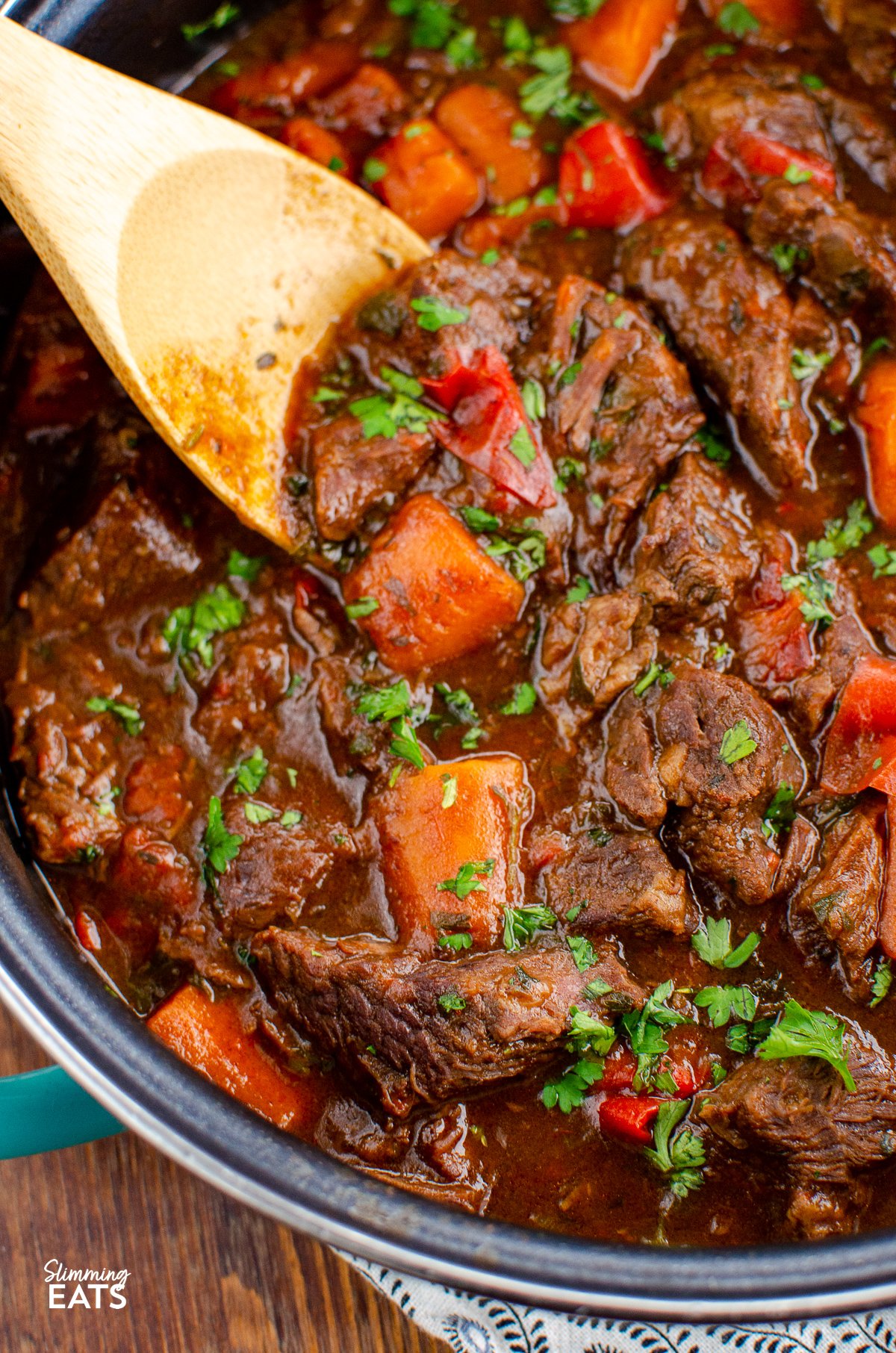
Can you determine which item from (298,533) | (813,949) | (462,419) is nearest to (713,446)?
(462,419)

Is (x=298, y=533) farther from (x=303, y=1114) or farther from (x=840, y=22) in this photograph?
(x=840, y=22)

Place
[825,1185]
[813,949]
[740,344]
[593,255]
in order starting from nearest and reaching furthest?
[825,1185] → [813,949] → [740,344] → [593,255]

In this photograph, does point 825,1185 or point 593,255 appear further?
point 593,255

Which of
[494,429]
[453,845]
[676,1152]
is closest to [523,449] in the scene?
[494,429]

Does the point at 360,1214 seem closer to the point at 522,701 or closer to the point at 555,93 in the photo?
the point at 522,701

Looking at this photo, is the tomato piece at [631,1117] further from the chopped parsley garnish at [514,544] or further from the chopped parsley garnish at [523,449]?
the chopped parsley garnish at [523,449]

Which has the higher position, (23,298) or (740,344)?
(23,298)

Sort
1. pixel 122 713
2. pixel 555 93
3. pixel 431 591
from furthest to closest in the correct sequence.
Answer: pixel 555 93 < pixel 122 713 < pixel 431 591
